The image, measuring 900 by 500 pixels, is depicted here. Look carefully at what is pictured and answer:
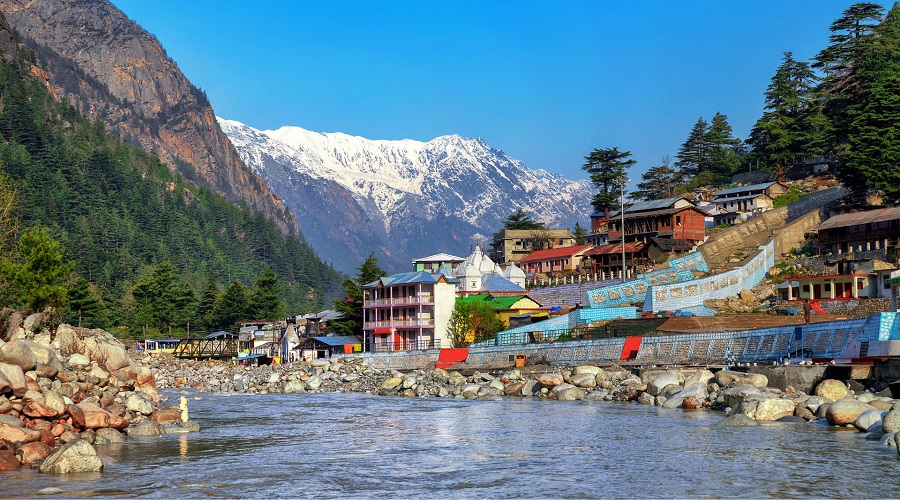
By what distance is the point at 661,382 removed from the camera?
4856 centimetres

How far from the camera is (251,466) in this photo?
28719mm

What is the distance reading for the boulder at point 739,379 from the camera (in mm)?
43281

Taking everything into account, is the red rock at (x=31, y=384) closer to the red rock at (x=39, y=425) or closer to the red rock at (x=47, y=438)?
the red rock at (x=39, y=425)

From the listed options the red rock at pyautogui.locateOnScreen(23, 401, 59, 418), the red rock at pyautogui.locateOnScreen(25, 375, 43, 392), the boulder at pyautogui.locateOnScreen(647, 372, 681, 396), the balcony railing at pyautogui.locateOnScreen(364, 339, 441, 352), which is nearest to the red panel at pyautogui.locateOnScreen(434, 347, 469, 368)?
the balcony railing at pyautogui.locateOnScreen(364, 339, 441, 352)

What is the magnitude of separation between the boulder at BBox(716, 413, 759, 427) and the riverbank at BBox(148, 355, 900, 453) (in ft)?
0.14

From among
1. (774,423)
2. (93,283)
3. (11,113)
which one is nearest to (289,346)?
(93,283)

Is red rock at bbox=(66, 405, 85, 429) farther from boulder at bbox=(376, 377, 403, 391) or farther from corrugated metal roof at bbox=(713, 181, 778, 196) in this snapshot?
corrugated metal roof at bbox=(713, 181, 778, 196)

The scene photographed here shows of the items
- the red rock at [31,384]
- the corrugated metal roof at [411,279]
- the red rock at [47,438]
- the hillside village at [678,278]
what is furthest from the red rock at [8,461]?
the corrugated metal roof at [411,279]

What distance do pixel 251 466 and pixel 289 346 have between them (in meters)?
83.1

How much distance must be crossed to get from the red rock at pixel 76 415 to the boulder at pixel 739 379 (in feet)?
92.4

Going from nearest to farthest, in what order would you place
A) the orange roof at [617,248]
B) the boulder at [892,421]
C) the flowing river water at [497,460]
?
the flowing river water at [497,460], the boulder at [892,421], the orange roof at [617,248]

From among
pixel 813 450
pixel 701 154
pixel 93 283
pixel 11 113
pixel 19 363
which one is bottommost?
pixel 813 450

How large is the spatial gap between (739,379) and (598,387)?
10264 millimetres

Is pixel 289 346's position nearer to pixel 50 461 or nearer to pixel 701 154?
pixel 701 154
